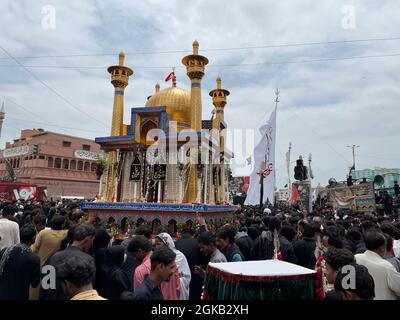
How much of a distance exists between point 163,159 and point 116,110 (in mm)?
5032

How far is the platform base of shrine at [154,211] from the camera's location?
14.1 m

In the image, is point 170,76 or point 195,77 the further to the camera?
point 170,76

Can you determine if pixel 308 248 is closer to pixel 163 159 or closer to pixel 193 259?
pixel 193 259

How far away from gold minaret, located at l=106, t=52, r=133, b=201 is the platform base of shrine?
194 centimetres

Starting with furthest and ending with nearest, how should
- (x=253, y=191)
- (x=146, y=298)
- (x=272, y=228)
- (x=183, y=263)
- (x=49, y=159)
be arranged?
(x=49, y=159), (x=253, y=191), (x=272, y=228), (x=183, y=263), (x=146, y=298)

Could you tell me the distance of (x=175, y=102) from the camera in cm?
1944

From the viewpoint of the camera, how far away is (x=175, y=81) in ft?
69.3

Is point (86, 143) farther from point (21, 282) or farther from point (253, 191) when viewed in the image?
point (21, 282)

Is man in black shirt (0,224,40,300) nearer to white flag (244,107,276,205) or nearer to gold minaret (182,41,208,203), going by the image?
gold minaret (182,41,208,203)

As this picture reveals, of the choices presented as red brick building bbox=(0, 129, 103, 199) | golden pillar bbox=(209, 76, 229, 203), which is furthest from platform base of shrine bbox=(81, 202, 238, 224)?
red brick building bbox=(0, 129, 103, 199)

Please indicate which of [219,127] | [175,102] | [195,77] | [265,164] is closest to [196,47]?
[195,77]

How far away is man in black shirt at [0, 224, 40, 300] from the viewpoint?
11.6ft

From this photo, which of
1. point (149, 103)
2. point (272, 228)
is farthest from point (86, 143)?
point (272, 228)
